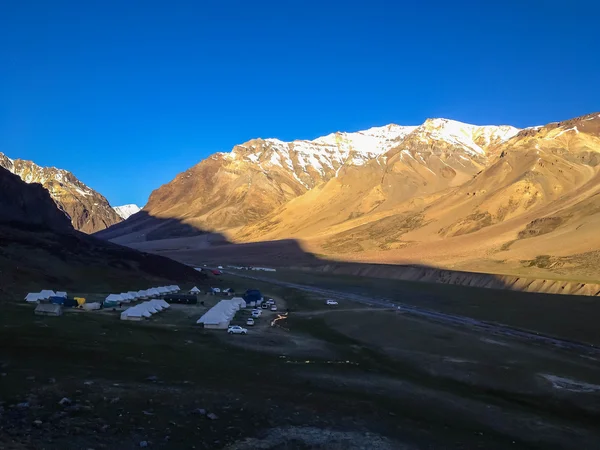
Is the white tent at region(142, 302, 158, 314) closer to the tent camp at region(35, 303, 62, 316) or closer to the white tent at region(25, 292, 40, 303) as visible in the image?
the tent camp at region(35, 303, 62, 316)

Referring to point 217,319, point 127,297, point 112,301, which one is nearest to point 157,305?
point 112,301

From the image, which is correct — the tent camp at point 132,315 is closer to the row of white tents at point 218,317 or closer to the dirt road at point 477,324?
the row of white tents at point 218,317

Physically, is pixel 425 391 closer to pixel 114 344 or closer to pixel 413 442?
pixel 413 442

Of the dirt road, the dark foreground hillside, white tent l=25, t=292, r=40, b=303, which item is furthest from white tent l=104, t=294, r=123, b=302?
the dirt road

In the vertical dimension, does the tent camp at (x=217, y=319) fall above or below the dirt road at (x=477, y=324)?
below

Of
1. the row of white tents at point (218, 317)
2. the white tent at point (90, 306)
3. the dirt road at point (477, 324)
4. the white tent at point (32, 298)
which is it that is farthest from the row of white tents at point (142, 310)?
the dirt road at point (477, 324)
